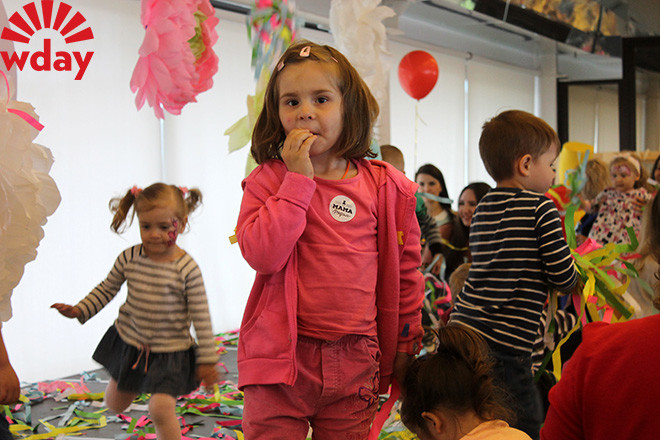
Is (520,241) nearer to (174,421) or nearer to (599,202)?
(174,421)

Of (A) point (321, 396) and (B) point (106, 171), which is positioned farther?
(B) point (106, 171)

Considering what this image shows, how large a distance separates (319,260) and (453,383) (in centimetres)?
37

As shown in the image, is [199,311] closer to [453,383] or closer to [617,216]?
[453,383]

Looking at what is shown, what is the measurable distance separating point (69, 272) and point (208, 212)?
1.21 meters

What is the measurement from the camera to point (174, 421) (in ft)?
7.65

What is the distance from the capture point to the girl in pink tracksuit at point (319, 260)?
1370 millimetres

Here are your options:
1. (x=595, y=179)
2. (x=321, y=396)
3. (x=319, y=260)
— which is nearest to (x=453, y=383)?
(x=321, y=396)

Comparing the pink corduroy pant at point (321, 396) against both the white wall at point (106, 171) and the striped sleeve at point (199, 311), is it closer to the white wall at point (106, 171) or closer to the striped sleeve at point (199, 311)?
the striped sleeve at point (199, 311)

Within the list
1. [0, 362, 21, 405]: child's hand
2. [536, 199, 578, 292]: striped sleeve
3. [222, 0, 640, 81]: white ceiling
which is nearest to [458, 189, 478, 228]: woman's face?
[222, 0, 640, 81]: white ceiling

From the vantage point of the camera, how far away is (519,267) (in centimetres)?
201

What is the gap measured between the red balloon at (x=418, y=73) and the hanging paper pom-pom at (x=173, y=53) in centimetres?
291

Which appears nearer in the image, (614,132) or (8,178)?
(8,178)

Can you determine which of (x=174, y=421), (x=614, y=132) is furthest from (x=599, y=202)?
(x=614, y=132)

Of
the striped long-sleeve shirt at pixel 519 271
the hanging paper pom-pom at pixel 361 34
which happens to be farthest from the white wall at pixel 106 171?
the striped long-sleeve shirt at pixel 519 271
